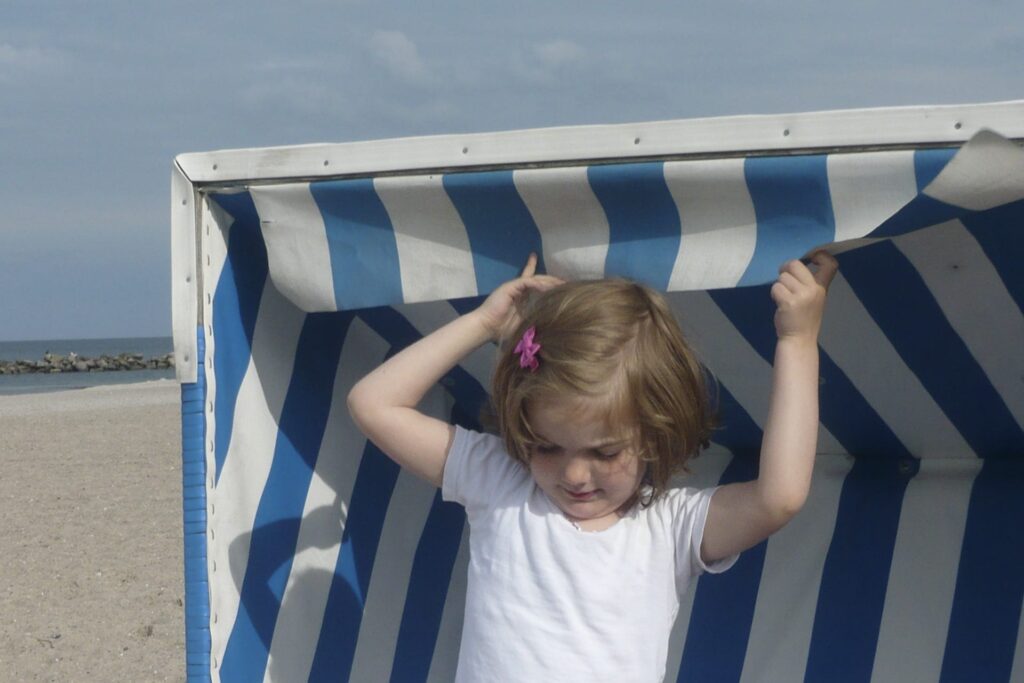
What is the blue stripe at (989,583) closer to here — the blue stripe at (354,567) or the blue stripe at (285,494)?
the blue stripe at (354,567)

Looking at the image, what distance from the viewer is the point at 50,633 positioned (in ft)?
17.4

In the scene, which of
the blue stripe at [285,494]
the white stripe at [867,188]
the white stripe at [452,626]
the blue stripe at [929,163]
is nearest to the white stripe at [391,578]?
the white stripe at [452,626]

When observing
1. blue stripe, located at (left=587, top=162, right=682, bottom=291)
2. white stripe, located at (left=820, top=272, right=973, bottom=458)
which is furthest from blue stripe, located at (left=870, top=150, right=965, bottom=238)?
white stripe, located at (left=820, top=272, right=973, bottom=458)

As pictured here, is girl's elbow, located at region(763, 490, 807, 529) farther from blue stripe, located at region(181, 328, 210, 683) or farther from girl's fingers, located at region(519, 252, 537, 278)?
blue stripe, located at region(181, 328, 210, 683)

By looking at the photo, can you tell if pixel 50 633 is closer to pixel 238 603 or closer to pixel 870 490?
pixel 238 603

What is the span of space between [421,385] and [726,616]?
1.33 metres

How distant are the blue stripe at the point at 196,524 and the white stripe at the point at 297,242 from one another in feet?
0.77

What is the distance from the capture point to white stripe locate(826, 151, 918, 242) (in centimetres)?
200

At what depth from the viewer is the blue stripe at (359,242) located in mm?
2432

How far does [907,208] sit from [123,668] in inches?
152

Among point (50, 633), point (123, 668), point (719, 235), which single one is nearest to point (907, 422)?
point (719, 235)

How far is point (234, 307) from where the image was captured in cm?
269

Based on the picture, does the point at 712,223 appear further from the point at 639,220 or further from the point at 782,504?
the point at 782,504

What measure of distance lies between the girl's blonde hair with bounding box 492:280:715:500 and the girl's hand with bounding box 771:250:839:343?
175mm
